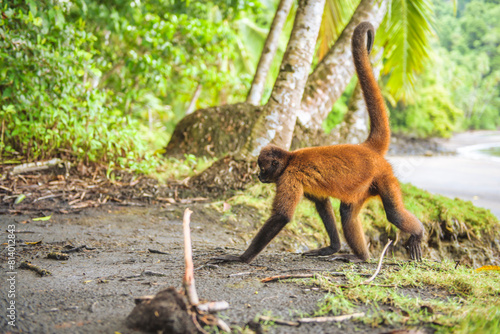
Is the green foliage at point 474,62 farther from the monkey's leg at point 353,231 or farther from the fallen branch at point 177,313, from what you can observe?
the fallen branch at point 177,313

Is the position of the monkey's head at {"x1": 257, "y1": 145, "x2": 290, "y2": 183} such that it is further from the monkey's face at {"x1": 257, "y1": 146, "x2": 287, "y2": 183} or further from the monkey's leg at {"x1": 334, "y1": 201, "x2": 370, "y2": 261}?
the monkey's leg at {"x1": 334, "y1": 201, "x2": 370, "y2": 261}

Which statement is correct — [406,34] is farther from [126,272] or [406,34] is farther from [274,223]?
[126,272]

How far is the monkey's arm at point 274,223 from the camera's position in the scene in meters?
3.09

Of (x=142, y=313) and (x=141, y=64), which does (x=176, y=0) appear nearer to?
(x=141, y=64)

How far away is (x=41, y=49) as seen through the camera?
5156mm

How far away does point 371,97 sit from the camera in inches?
147

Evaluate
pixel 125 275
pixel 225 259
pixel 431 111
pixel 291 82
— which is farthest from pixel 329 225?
pixel 431 111

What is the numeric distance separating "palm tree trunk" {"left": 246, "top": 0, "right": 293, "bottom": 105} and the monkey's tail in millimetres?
3862

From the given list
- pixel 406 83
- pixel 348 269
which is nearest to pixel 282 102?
pixel 348 269

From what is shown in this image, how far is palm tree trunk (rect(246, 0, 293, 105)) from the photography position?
737 cm

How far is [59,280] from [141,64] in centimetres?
564

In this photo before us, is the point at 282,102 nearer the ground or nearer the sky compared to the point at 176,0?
nearer the ground

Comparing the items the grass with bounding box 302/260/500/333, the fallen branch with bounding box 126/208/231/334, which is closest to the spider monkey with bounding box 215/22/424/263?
the grass with bounding box 302/260/500/333

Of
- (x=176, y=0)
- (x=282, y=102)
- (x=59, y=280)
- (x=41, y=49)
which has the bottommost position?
(x=59, y=280)
